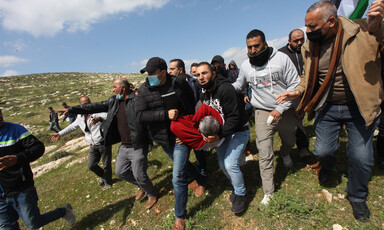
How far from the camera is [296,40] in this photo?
4359 mm

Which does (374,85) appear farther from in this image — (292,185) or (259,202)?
(259,202)

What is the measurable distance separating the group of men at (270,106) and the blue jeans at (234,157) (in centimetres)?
2

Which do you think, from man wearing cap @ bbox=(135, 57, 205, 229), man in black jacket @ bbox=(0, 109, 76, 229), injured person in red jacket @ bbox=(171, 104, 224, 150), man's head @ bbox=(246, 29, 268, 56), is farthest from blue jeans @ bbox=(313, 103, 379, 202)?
man in black jacket @ bbox=(0, 109, 76, 229)

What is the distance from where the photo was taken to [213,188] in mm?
4234

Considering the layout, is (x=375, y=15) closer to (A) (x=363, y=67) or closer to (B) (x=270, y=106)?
(A) (x=363, y=67)

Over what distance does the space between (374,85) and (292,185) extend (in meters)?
2.07

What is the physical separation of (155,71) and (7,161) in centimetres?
270

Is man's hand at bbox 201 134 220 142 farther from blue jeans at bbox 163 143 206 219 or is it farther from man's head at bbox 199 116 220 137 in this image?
blue jeans at bbox 163 143 206 219

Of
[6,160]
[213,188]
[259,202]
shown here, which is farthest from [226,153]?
[6,160]

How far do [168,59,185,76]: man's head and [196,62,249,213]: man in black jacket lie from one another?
1.89 m

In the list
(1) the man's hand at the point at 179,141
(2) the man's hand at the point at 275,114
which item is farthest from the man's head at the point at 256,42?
(1) the man's hand at the point at 179,141

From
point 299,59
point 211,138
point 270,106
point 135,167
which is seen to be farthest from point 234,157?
point 299,59

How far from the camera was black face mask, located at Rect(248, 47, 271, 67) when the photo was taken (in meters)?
3.10

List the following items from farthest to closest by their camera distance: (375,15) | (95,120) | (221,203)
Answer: (95,120) → (221,203) → (375,15)
